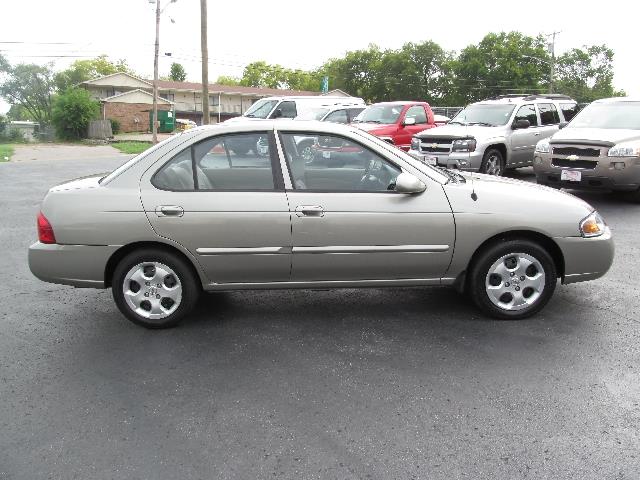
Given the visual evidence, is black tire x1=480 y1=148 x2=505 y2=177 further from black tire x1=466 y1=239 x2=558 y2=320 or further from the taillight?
the taillight

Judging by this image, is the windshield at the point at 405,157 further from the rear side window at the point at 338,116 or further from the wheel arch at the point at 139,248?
the rear side window at the point at 338,116

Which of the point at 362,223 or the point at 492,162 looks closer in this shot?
the point at 362,223

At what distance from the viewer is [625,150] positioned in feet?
30.9

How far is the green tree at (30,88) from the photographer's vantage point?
272 feet

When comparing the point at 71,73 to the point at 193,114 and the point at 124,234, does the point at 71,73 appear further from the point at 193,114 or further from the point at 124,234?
the point at 124,234

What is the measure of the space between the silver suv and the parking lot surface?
6.84 meters

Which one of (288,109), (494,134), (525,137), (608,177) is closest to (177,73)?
(288,109)

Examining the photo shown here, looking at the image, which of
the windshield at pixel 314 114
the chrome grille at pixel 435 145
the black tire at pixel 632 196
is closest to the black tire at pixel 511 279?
the black tire at pixel 632 196

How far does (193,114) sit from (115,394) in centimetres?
6792

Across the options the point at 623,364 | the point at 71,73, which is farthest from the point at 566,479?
the point at 71,73

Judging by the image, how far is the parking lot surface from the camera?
9.40 feet

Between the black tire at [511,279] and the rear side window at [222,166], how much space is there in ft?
5.82

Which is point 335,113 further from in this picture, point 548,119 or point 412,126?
point 548,119

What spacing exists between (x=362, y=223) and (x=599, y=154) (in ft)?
22.2
